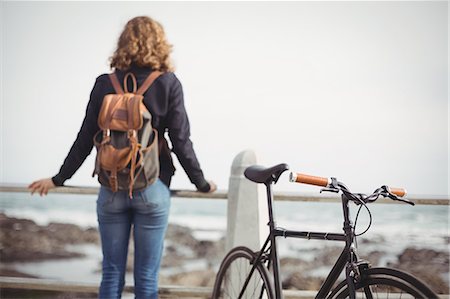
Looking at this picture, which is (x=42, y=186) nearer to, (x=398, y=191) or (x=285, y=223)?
(x=398, y=191)

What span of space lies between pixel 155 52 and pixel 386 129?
106ft

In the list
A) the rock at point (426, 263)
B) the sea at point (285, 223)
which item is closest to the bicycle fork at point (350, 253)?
the sea at point (285, 223)

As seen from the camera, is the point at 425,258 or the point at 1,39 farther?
the point at 425,258

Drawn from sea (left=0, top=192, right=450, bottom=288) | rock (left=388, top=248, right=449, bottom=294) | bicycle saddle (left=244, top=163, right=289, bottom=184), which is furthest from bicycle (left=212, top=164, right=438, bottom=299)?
rock (left=388, top=248, right=449, bottom=294)

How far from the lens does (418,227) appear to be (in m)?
25.9

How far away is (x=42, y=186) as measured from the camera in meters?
3.04

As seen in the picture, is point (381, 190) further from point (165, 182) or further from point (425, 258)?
point (425, 258)

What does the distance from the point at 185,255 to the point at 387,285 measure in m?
24.2

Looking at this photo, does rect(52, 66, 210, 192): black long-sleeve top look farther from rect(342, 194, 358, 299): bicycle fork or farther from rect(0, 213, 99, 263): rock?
rect(0, 213, 99, 263): rock

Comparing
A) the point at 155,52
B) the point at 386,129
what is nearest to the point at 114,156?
the point at 155,52

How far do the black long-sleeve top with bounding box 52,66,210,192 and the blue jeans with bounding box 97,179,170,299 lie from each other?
0.53ft

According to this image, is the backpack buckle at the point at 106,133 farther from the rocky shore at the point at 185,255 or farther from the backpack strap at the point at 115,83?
the rocky shore at the point at 185,255

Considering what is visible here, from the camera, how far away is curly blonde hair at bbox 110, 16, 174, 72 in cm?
271

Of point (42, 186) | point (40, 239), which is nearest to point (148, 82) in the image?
point (42, 186)
